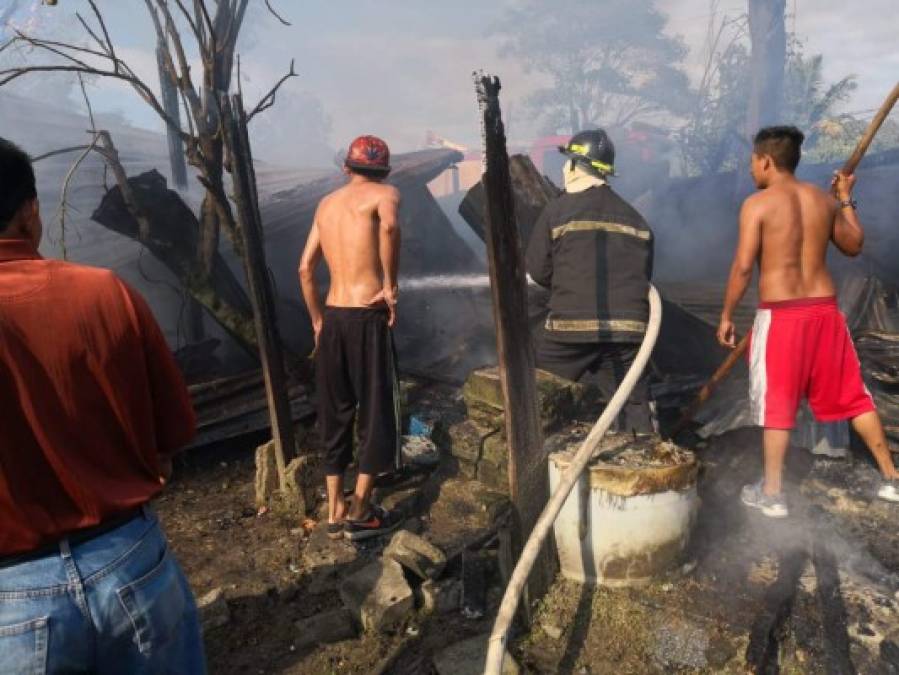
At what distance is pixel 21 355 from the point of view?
1.42 m

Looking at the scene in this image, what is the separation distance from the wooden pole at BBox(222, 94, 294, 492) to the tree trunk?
44.9 feet

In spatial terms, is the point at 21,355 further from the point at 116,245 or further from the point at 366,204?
the point at 116,245

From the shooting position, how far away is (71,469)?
4.91ft

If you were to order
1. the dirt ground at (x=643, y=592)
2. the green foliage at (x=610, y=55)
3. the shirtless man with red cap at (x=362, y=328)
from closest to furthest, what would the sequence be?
the dirt ground at (x=643, y=592) < the shirtless man with red cap at (x=362, y=328) < the green foliage at (x=610, y=55)

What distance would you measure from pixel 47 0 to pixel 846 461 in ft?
21.6

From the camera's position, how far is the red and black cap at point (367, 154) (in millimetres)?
3930

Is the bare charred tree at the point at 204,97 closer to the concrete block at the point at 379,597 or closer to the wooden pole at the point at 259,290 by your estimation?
the wooden pole at the point at 259,290

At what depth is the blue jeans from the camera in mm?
1419

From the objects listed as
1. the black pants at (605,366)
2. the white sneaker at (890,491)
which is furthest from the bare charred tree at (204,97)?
the white sneaker at (890,491)

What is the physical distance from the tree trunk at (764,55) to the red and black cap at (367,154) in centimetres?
1333

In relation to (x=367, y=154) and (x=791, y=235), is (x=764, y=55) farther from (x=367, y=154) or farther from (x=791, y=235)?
(x=367, y=154)

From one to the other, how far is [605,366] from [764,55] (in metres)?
14.1

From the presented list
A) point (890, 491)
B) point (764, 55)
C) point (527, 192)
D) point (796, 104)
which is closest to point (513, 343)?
point (890, 491)

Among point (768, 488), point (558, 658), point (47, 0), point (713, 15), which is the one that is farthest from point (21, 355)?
point (713, 15)
